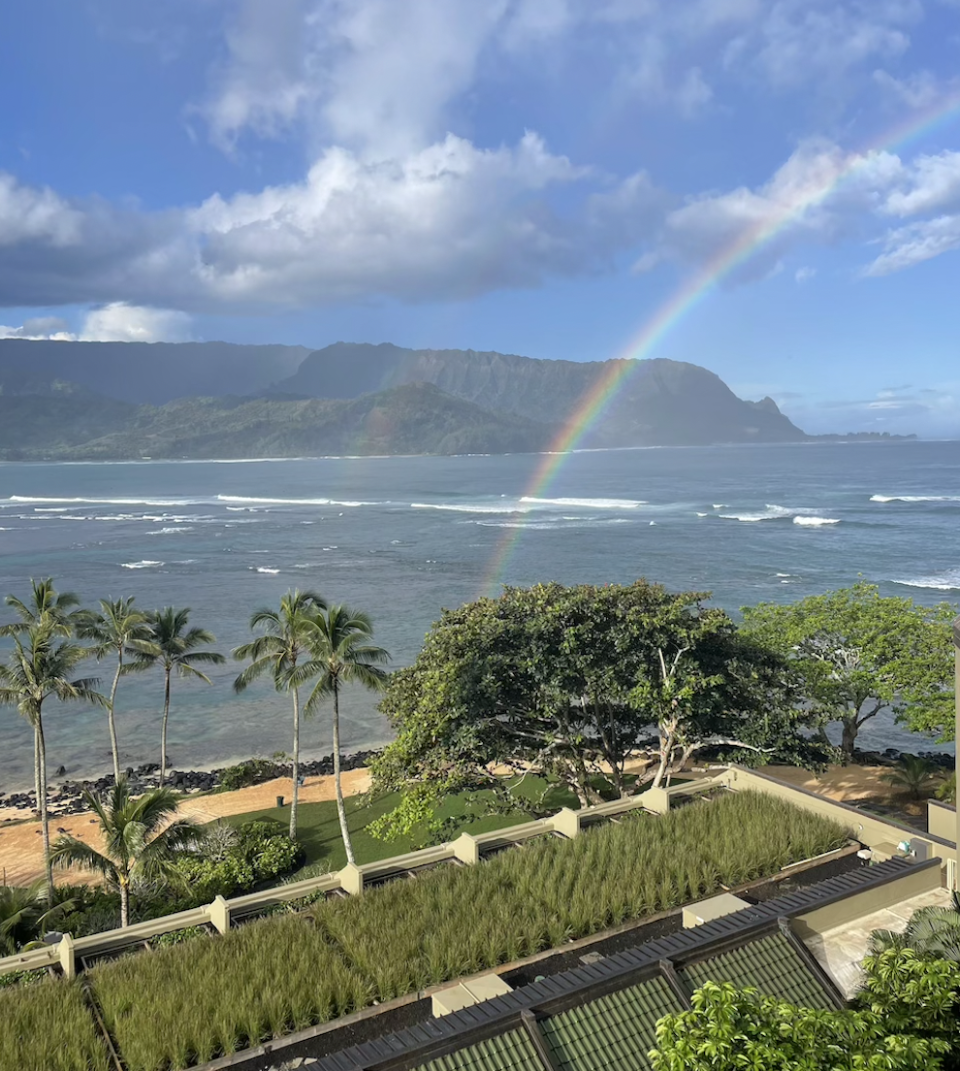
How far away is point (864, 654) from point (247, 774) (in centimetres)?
2484

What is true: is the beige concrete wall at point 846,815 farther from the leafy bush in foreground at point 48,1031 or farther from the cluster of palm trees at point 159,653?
the leafy bush in foreground at point 48,1031

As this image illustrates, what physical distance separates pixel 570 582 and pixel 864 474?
432ft

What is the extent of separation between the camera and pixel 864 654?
28.3m

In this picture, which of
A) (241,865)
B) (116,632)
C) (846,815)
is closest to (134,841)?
(241,865)

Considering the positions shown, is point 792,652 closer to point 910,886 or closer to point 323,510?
point 910,886

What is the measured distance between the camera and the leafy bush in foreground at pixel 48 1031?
11.4 meters

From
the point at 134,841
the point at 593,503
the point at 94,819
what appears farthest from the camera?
the point at 593,503

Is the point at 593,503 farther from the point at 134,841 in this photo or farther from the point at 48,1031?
the point at 48,1031

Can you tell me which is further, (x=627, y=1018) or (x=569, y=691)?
(x=569, y=691)

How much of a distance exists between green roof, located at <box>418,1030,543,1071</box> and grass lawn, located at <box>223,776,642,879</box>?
15.0 m

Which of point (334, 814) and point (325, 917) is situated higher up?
point (325, 917)

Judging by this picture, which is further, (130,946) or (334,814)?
(334,814)

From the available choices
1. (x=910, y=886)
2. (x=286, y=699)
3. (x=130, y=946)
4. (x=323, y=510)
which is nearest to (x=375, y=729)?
(x=286, y=699)

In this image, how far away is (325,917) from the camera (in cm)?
1492
